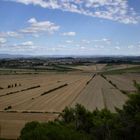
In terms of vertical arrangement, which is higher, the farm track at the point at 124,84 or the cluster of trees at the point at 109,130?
the cluster of trees at the point at 109,130

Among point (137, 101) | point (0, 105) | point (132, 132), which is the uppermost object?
point (137, 101)

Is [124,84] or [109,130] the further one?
[124,84]

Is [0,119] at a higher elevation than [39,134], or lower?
lower

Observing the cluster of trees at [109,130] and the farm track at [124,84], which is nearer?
the cluster of trees at [109,130]

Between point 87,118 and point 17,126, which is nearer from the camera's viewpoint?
point 87,118

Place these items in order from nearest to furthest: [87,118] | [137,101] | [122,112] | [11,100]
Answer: [137,101], [122,112], [87,118], [11,100]

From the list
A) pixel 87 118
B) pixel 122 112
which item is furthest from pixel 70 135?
pixel 87 118

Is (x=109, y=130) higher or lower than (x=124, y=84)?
higher

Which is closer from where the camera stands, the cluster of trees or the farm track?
the cluster of trees

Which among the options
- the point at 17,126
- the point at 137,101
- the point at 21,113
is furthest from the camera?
the point at 21,113

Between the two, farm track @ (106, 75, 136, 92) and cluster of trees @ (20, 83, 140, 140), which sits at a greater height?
cluster of trees @ (20, 83, 140, 140)

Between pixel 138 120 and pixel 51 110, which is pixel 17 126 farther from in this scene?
pixel 138 120
